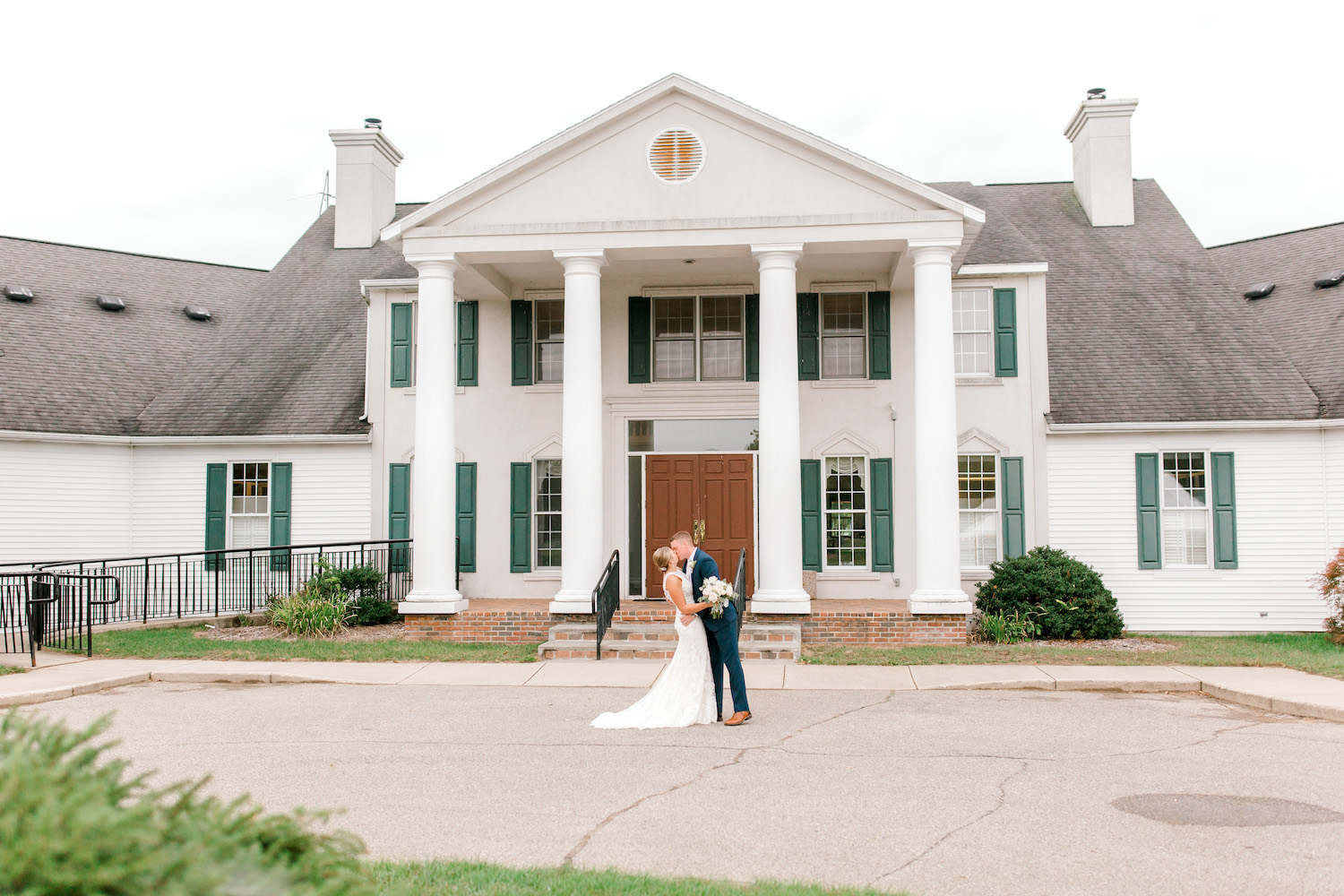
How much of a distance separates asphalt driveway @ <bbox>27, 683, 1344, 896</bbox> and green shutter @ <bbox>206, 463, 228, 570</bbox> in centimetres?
844

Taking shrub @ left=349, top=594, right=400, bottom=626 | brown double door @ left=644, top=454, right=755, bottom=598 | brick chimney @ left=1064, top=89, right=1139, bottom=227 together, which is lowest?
shrub @ left=349, top=594, right=400, bottom=626

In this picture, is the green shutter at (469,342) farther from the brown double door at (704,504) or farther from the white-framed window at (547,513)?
the brown double door at (704,504)

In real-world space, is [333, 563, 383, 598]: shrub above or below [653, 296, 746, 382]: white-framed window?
below

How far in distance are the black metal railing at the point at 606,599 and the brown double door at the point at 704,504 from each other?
5.60ft

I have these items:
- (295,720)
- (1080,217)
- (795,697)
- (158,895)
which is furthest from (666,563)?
(1080,217)

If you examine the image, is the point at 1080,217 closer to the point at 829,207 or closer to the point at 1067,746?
the point at 829,207

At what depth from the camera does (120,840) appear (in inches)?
96.6

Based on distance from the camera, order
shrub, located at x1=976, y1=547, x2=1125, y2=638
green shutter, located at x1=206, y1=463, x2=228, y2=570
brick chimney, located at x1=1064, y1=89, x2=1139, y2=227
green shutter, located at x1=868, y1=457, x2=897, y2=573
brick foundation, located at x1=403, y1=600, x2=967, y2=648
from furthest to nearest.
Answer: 1. brick chimney, located at x1=1064, y1=89, x2=1139, y2=227
2. green shutter, located at x1=206, y1=463, x2=228, y2=570
3. green shutter, located at x1=868, y1=457, x2=897, y2=573
4. shrub, located at x1=976, y1=547, x2=1125, y2=638
5. brick foundation, located at x1=403, y1=600, x2=967, y2=648

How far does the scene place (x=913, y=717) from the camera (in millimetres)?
9859

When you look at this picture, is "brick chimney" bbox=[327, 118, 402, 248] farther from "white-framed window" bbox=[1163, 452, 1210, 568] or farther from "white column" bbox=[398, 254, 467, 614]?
"white-framed window" bbox=[1163, 452, 1210, 568]

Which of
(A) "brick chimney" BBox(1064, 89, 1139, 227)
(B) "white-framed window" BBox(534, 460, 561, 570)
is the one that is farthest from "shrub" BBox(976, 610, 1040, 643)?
(A) "brick chimney" BBox(1064, 89, 1139, 227)

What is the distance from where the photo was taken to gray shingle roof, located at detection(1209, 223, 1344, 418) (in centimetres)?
1825

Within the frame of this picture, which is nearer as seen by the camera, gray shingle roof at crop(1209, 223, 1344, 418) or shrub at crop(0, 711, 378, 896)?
shrub at crop(0, 711, 378, 896)

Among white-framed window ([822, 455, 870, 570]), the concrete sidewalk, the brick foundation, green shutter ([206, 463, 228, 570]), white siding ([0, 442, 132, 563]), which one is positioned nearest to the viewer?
the concrete sidewalk
